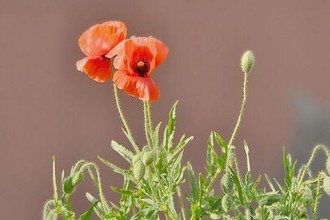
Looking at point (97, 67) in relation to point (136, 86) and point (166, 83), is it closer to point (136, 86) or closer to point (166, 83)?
point (136, 86)

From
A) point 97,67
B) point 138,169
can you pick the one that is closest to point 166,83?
point 97,67

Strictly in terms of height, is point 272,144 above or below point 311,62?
below

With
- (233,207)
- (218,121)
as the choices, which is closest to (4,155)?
(218,121)

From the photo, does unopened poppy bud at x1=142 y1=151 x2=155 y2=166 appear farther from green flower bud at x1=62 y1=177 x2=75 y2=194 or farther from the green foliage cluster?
green flower bud at x1=62 y1=177 x2=75 y2=194

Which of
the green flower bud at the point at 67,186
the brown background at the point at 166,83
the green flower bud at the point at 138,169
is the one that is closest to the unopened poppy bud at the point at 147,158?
the green flower bud at the point at 138,169

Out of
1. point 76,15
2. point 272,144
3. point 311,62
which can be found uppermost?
point 76,15

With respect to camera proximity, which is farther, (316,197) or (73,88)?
(73,88)

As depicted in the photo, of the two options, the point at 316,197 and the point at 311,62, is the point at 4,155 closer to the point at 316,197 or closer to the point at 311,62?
the point at 311,62
